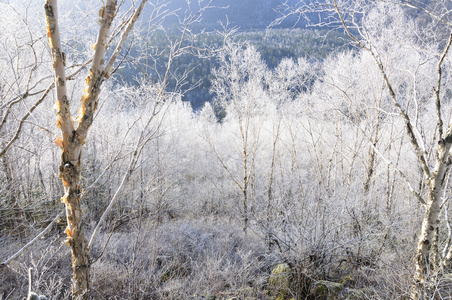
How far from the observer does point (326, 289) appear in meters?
4.30

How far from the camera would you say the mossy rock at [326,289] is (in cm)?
421

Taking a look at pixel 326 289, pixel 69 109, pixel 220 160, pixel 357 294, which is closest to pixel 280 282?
pixel 326 289

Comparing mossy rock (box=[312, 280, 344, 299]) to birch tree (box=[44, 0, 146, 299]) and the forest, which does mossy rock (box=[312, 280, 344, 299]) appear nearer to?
the forest

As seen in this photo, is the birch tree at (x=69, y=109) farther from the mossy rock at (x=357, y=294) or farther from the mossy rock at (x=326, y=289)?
the mossy rock at (x=357, y=294)

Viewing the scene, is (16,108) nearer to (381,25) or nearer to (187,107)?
(381,25)

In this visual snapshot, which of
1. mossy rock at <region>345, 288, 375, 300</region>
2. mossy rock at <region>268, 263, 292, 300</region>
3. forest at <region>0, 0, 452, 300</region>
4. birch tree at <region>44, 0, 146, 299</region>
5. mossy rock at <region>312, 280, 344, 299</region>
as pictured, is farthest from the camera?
mossy rock at <region>268, 263, 292, 300</region>

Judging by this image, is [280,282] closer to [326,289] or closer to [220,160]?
[326,289]

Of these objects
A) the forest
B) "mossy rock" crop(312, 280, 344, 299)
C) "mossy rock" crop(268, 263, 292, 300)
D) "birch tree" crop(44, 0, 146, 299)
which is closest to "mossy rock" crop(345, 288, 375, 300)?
the forest

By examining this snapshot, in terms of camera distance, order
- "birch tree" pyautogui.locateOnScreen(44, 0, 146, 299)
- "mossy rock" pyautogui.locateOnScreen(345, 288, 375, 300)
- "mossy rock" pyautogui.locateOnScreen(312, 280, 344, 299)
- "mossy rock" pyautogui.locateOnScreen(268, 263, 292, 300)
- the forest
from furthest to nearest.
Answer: "mossy rock" pyautogui.locateOnScreen(268, 263, 292, 300) → "mossy rock" pyautogui.locateOnScreen(312, 280, 344, 299) → "mossy rock" pyautogui.locateOnScreen(345, 288, 375, 300) → the forest → "birch tree" pyautogui.locateOnScreen(44, 0, 146, 299)

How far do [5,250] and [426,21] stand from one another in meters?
9.01

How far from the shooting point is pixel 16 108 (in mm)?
5973

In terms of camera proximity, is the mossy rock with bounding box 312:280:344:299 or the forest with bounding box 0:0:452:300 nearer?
the forest with bounding box 0:0:452:300

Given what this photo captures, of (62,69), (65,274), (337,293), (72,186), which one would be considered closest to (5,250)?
(65,274)

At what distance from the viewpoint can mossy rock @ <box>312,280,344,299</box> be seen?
4207 millimetres
